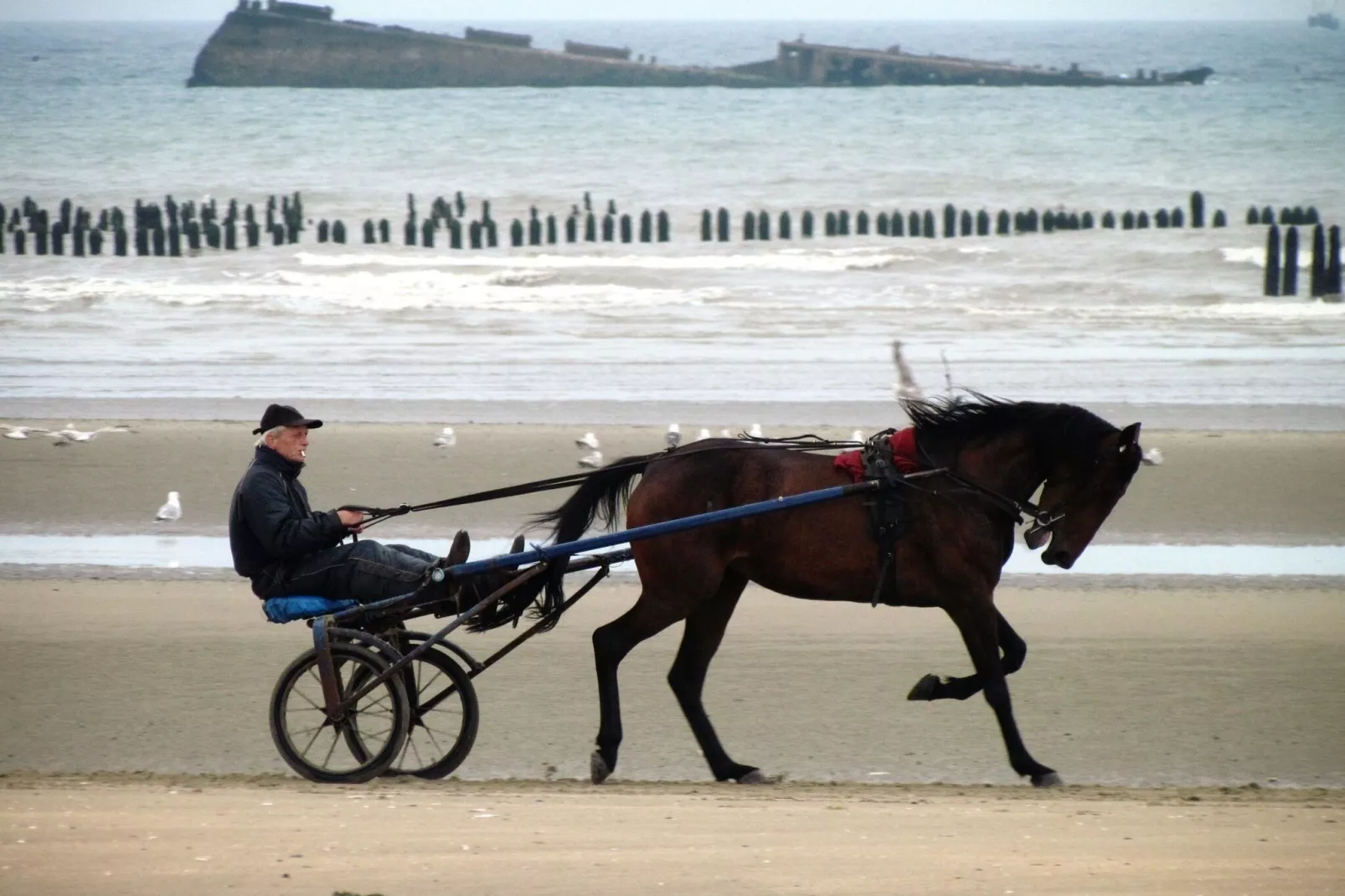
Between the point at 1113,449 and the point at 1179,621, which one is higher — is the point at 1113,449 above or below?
above

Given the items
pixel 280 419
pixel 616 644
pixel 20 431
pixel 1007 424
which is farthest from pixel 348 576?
pixel 20 431

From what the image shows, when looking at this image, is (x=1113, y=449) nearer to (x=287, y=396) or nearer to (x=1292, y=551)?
(x=1292, y=551)

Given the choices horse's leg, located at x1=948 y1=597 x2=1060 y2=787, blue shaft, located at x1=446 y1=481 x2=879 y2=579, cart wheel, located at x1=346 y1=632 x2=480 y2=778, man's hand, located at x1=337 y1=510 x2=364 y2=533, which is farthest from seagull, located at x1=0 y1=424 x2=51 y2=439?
horse's leg, located at x1=948 y1=597 x2=1060 y2=787

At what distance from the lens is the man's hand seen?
6176 mm

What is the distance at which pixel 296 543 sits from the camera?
6152 mm

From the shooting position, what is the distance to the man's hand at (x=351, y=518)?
6176 mm

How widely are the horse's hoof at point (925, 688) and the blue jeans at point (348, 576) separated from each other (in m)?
1.91

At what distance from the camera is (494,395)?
654 inches

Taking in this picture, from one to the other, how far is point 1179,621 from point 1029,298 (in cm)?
1859

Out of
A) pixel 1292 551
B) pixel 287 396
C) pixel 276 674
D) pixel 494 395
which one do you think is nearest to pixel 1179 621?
pixel 1292 551

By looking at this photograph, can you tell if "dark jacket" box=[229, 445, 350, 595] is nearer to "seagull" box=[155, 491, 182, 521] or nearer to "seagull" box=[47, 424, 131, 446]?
"seagull" box=[155, 491, 182, 521]

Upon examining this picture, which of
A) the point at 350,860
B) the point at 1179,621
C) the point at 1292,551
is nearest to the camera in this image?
the point at 350,860

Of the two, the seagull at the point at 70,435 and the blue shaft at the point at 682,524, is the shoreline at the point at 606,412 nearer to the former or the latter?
the seagull at the point at 70,435

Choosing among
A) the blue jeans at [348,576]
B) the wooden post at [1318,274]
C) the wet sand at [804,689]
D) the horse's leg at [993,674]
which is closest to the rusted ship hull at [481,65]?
the wooden post at [1318,274]
